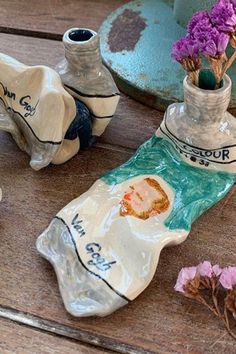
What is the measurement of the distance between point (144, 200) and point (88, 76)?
0.48ft

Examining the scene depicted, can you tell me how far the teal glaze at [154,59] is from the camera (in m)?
0.72

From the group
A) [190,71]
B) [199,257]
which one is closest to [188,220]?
[199,257]

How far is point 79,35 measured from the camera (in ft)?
2.10

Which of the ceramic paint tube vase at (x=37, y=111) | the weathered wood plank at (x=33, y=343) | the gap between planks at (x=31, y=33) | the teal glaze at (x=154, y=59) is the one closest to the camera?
the weathered wood plank at (x=33, y=343)

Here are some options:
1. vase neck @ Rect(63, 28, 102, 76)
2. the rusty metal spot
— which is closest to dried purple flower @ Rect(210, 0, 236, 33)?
vase neck @ Rect(63, 28, 102, 76)

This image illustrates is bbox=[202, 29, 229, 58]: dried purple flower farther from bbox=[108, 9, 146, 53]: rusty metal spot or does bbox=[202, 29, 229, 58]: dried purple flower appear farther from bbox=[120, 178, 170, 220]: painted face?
bbox=[108, 9, 146, 53]: rusty metal spot

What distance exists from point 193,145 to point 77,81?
14cm

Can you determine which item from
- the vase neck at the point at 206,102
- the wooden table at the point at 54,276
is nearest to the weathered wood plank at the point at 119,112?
the wooden table at the point at 54,276

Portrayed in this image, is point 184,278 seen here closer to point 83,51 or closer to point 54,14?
point 83,51

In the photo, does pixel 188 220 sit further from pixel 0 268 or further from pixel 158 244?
pixel 0 268

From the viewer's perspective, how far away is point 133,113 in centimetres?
73

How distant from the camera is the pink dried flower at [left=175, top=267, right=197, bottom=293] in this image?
530 millimetres

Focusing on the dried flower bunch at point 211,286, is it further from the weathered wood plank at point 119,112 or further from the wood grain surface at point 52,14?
the wood grain surface at point 52,14

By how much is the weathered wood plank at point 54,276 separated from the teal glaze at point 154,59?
94mm
